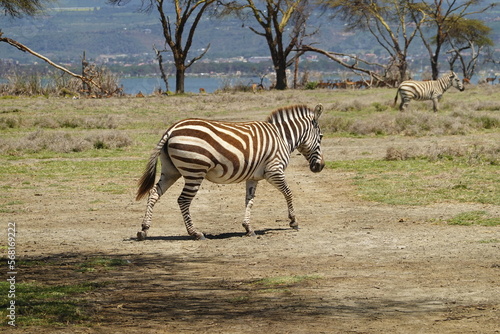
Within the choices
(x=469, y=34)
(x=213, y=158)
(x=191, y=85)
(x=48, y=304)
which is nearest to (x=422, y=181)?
(x=213, y=158)

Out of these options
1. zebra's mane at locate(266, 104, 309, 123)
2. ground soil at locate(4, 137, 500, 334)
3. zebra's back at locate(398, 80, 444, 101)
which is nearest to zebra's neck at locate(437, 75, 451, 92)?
zebra's back at locate(398, 80, 444, 101)

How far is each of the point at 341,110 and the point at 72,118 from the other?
34.3 feet

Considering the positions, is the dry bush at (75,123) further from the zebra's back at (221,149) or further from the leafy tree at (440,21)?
the leafy tree at (440,21)

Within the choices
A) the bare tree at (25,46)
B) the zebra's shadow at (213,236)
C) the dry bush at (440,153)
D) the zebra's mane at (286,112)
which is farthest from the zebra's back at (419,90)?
the zebra's shadow at (213,236)

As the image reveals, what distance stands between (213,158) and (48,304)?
4560 millimetres

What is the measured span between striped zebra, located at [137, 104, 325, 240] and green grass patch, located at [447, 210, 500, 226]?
92.0 inches

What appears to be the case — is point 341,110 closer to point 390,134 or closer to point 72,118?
point 390,134

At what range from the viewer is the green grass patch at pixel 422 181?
15047 mm

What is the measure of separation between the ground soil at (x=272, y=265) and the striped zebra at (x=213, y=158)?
1.94 ft

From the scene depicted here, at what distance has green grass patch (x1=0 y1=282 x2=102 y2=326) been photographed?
7.27 m

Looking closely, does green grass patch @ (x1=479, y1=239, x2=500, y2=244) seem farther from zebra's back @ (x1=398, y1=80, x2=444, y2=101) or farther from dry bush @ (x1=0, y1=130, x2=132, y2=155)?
zebra's back @ (x1=398, y1=80, x2=444, y2=101)

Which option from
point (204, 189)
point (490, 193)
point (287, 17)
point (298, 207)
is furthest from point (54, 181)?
point (287, 17)

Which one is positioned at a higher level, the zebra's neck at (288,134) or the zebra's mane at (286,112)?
the zebra's mane at (286,112)

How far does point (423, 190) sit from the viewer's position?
16.0 meters
